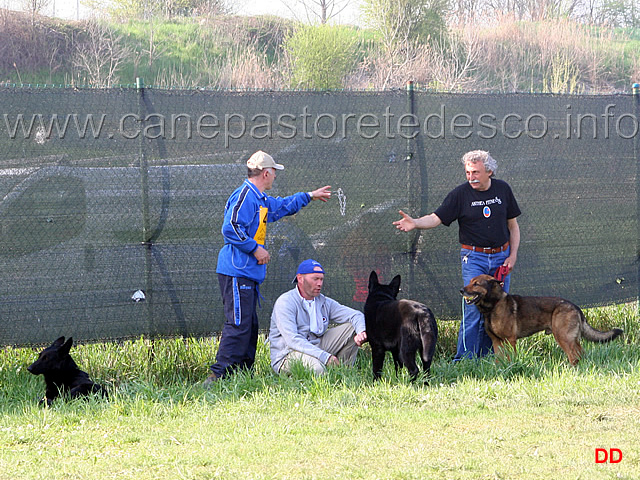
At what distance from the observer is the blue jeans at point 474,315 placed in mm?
6598

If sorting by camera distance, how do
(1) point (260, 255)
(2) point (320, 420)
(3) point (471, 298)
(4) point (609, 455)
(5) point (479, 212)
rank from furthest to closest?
(5) point (479, 212) < (3) point (471, 298) < (1) point (260, 255) < (2) point (320, 420) < (4) point (609, 455)

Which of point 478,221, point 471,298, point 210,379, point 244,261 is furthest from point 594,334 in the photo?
point 210,379

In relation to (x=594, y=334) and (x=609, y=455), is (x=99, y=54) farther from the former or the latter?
(x=609, y=455)

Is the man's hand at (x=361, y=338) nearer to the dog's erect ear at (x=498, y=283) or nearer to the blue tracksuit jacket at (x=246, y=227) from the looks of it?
the blue tracksuit jacket at (x=246, y=227)

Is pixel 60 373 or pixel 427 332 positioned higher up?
pixel 427 332

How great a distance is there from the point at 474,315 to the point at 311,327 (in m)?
1.62

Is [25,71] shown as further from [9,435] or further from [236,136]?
[9,435]

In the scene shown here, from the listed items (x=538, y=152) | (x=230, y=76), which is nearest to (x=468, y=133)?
(x=538, y=152)

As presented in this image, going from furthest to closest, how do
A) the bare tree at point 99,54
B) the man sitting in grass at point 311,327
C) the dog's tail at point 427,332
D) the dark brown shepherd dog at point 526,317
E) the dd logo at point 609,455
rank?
1. the bare tree at point 99,54
2. the dark brown shepherd dog at point 526,317
3. the man sitting in grass at point 311,327
4. the dog's tail at point 427,332
5. the dd logo at point 609,455

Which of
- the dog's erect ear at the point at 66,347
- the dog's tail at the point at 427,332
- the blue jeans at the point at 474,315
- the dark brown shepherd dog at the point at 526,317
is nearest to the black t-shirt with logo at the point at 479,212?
the blue jeans at the point at 474,315

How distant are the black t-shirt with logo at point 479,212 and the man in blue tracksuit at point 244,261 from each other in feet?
5.32

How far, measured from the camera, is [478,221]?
6.55 m

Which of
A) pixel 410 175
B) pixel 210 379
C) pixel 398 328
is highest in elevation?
pixel 410 175

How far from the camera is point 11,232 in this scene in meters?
5.97
